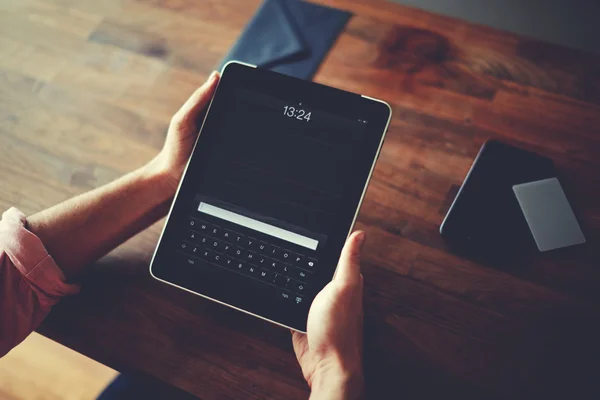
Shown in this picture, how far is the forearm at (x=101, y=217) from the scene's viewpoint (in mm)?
792

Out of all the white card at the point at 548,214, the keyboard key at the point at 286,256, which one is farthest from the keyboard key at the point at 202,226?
the white card at the point at 548,214

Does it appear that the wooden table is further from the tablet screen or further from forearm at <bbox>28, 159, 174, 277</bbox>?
the tablet screen

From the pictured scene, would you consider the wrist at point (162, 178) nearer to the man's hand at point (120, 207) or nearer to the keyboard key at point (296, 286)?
the man's hand at point (120, 207)

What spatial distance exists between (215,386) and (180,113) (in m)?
0.39

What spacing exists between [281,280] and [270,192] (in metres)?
0.12

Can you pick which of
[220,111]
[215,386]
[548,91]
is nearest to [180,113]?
[220,111]

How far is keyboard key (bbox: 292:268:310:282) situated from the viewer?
0.71 m

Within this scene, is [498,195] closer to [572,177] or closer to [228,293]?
[572,177]

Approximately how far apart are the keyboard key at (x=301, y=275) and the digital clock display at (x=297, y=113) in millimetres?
199

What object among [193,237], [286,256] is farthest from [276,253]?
[193,237]

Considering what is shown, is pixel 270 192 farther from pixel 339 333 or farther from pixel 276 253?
pixel 339 333

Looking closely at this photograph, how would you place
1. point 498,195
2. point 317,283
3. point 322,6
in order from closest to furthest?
point 317,283 → point 498,195 → point 322,6

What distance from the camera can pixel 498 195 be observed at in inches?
32.2

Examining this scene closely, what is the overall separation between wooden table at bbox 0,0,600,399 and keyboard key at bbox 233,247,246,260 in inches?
4.6
